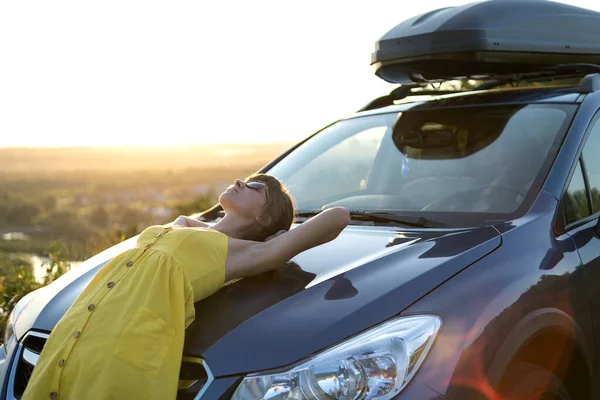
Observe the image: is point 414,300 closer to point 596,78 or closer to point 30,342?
point 30,342

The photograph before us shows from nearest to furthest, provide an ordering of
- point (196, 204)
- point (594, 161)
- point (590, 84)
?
1. point (594, 161)
2. point (590, 84)
3. point (196, 204)

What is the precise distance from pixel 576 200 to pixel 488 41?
1.00 metres

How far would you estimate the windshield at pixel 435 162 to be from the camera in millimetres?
3332

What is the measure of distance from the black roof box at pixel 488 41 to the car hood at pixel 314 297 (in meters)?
1.24

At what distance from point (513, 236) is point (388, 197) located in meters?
1.04

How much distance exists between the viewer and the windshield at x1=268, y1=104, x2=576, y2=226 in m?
3.33

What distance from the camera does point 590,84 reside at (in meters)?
3.74

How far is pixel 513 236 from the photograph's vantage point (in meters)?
2.83

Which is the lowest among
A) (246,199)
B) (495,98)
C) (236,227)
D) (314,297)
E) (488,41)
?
(314,297)

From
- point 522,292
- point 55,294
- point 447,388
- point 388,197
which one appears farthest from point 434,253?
point 55,294

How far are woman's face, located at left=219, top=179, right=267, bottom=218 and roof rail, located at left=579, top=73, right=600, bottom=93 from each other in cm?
176

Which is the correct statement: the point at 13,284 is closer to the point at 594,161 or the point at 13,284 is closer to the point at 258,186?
the point at 258,186

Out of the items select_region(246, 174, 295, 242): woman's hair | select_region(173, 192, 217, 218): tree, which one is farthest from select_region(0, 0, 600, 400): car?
select_region(173, 192, 217, 218): tree

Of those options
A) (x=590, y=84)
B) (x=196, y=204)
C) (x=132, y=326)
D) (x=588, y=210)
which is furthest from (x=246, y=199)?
(x=196, y=204)
